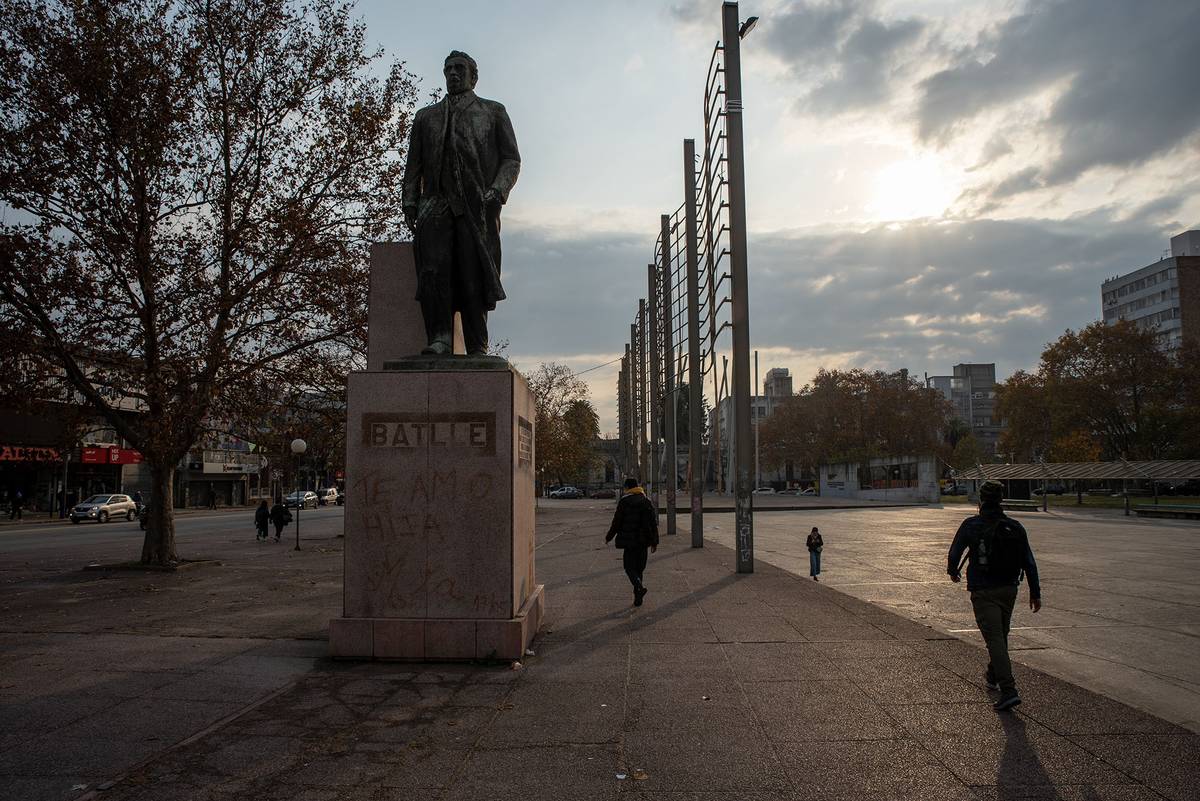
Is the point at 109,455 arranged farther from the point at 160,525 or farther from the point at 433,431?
the point at 433,431

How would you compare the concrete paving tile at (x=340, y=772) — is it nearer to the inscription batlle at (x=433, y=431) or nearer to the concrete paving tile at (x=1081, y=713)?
the inscription batlle at (x=433, y=431)

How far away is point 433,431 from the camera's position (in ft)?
23.3

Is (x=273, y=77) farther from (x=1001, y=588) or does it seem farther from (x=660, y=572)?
(x=1001, y=588)

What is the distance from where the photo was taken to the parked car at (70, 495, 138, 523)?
41156mm

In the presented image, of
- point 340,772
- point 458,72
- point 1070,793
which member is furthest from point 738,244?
point 340,772

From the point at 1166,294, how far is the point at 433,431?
101 meters

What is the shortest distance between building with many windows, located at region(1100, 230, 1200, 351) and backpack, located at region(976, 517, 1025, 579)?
84885mm

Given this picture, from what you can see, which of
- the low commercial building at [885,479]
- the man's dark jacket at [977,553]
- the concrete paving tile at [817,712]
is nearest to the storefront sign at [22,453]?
the concrete paving tile at [817,712]

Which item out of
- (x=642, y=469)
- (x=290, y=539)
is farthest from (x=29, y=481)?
(x=642, y=469)

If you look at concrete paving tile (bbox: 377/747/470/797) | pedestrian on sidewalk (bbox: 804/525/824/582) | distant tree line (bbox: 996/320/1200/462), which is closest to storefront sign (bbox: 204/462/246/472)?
distant tree line (bbox: 996/320/1200/462)

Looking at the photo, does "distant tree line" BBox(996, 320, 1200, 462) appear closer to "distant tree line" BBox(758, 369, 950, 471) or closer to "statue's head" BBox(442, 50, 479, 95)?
"distant tree line" BBox(758, 369, 950, 471)

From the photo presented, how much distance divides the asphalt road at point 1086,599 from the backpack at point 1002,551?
4.16ft

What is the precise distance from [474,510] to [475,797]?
315cm

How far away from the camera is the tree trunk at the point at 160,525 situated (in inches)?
630
